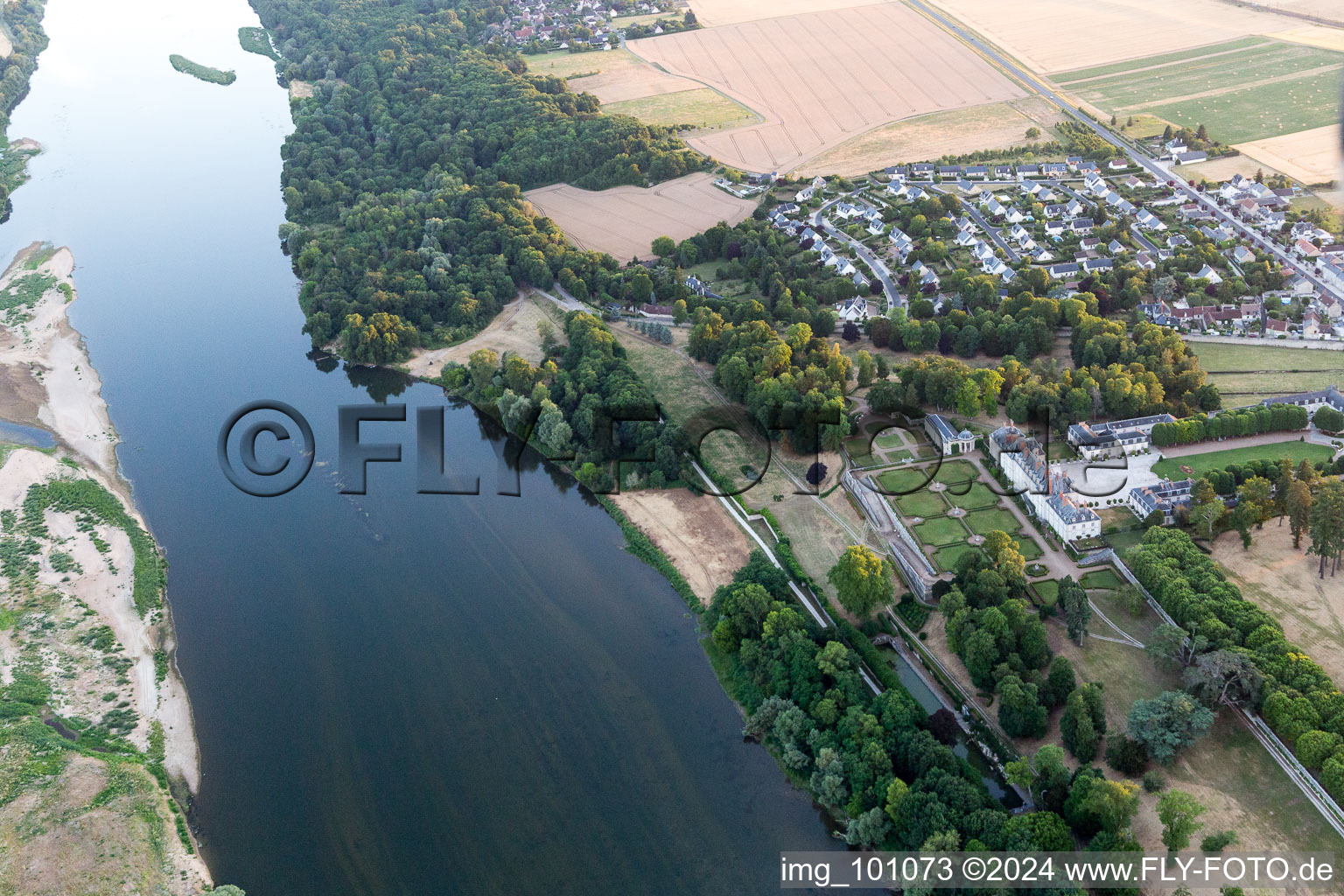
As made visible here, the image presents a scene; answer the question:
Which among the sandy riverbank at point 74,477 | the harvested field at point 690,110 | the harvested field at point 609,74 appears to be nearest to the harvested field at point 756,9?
the harvested field at point 609,74

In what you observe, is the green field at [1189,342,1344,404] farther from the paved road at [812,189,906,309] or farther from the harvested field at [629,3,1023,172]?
the harvested field at [629,3,1023,172]

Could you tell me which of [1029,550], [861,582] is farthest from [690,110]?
[861,582]

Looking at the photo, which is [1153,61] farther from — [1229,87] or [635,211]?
[635,211]

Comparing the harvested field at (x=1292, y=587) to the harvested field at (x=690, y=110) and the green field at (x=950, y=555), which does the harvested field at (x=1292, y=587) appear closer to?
the green field at (x=950, y=555)

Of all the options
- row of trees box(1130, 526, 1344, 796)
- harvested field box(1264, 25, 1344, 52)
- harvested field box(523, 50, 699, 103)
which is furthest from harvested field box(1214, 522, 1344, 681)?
harvested field box(1264, 25, 1344, 52)

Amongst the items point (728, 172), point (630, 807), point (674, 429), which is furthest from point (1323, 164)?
point (630, 807)

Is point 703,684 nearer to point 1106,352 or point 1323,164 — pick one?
point 1106,352
